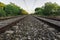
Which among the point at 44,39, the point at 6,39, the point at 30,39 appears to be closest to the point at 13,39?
the point at 6,39

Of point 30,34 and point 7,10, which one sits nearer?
point 30,34

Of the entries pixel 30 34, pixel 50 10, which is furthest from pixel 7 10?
pixel 30 34

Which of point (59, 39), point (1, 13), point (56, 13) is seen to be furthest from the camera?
point (56, 13)

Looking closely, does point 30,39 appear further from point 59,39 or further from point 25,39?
point 59,39

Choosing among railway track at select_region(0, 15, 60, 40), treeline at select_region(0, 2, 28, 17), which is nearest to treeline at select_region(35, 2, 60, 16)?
treeline at select_region(0, 2, 28, 17)

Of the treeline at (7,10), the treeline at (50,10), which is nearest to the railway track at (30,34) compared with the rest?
the treeline at (7,10)

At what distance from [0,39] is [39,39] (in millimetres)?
1266

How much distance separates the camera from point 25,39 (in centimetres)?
502

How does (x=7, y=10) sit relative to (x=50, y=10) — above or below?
above

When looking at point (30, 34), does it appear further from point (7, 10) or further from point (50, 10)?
point (50, 10)

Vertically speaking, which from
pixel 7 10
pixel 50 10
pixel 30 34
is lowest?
pixel 50 10

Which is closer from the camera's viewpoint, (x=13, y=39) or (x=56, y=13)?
(x=13, y=39)

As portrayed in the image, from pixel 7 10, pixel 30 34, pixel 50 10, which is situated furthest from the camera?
pixel 50 10

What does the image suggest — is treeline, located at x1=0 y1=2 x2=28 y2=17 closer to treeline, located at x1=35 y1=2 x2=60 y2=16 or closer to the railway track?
treeline, located at x1=35 y1=2 x2=60 y2=16
